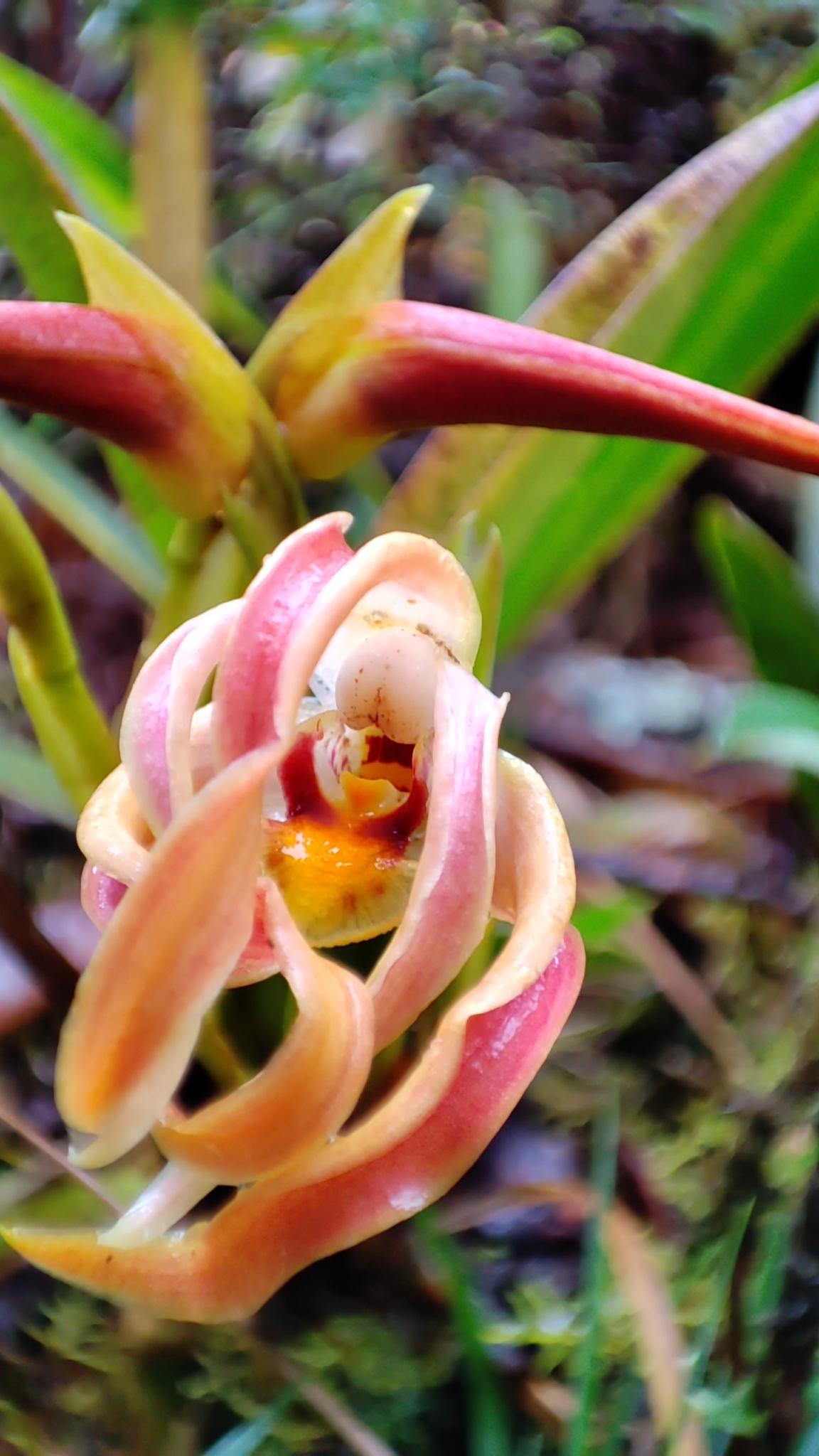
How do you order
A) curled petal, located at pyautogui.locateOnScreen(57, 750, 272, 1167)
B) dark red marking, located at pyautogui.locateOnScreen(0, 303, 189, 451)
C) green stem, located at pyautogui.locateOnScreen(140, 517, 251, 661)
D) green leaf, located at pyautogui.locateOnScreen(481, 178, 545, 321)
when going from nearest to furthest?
curled petal, located at pyautogui.locateOnScreen(57, 750, 272, 1167), dark red marking, located at pyautogui.locateOnScreen(0, 303, 189, 451), green stem, located at pyautogui.locateOnScreen(140, 517, 251, 661), green leaf, located at pyautogui.locateOnScreen(481, 178, 545, 321)

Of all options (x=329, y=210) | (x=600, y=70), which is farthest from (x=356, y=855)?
(x=600, y=70)

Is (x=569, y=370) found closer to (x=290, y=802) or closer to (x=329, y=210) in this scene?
(x=290, y=802)

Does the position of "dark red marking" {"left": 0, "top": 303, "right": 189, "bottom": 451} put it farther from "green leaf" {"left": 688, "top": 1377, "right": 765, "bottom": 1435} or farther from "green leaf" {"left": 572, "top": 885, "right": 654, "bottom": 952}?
"green leaf" {"left": 688, "top": 1377, "right": 765, "bottom": 1435}

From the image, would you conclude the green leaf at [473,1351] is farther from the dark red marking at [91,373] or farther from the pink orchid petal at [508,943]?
the dark red marking at [91,373]

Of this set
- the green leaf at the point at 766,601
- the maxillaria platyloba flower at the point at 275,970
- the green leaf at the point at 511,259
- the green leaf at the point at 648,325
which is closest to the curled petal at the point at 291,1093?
the maxillaria platyloba flower at the point at 275,970

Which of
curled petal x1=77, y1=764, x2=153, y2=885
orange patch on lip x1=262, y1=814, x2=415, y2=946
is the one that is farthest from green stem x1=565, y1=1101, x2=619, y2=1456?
curled petal x1=77, y1=764, x2=153, y2=885

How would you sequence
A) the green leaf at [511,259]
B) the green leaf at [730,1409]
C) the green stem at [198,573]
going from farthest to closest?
the green leaf at [511,259] < the green leaf at [730,1409] < the green stem at [198,573]

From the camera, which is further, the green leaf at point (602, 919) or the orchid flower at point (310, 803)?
the green leaf at point (602, 919)
